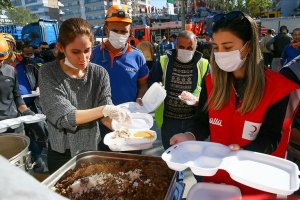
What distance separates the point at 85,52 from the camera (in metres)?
1.79

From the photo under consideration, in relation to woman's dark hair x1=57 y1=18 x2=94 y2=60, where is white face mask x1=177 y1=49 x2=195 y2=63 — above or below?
below

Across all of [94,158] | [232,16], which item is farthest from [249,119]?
[94,158]

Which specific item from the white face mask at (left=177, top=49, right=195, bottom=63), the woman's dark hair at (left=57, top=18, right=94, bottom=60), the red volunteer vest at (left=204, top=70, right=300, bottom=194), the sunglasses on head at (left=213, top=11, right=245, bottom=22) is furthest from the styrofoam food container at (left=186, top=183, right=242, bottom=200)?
the white face mask at (left=177, top=49, right=195, bottom=63)

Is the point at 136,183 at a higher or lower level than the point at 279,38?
lower

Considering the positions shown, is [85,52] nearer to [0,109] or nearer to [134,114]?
[134,114]

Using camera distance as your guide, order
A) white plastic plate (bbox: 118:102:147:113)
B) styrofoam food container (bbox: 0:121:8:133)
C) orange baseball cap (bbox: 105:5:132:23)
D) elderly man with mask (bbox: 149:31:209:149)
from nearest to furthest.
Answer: styrofoam food container (bbox: 0:121:8:133), white plastic plate (bbox: 118:102:147:113), orange baseball cap (bbox: 105:5:132:23), elderly man with mask (bbox: 149:31:209:149)

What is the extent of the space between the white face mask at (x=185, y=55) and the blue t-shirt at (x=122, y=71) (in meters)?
0.44

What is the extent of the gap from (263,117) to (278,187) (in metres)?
0.46

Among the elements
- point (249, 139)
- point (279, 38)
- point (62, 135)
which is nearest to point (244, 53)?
point (249, 139)

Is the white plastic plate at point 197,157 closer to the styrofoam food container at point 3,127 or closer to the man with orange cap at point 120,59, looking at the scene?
the man with orange cap at point 120,59

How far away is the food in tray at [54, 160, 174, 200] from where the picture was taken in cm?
132

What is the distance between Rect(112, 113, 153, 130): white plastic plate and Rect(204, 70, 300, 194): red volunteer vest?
1.79 ft

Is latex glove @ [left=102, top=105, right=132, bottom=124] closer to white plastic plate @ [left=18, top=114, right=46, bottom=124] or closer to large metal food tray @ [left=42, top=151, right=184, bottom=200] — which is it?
large metal food tray @ [left=42, top=151, right=184, bottom=200]

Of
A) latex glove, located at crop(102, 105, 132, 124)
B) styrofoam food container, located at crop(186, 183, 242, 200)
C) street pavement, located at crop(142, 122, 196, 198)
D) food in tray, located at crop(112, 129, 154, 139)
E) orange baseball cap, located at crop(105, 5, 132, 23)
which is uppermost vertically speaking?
orange baseball cap, located at crop(105, 5, 132, 23)
